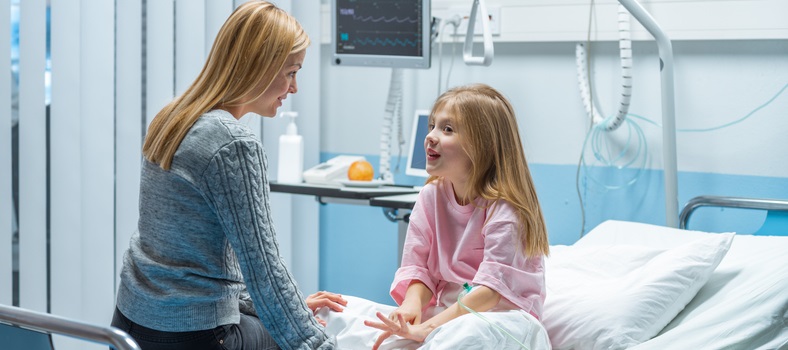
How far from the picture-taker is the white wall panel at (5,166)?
2.41 metres

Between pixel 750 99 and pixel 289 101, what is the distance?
1.71 metres

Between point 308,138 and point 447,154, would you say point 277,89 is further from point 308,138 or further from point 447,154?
point 308,138

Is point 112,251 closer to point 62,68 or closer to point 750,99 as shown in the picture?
point 62,68

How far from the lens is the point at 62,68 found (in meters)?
2.58

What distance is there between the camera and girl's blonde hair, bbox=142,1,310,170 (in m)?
1.53

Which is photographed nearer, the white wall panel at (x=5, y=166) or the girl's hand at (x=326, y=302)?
the girl's hand at (x=326, y=302)

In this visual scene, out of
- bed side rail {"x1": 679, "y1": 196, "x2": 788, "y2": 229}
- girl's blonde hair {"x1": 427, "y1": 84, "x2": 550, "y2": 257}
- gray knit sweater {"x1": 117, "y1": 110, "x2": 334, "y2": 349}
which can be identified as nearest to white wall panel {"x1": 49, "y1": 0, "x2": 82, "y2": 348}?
gray knit sweater {"x1": 117, "y1": 110, "x2": 334, "y2": 349}

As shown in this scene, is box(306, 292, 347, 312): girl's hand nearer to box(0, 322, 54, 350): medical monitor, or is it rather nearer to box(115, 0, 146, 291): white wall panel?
box(0, 322, 54, 350): medical monitor

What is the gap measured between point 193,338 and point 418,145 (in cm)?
167

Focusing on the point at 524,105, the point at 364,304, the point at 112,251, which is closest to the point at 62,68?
the point at 112,251

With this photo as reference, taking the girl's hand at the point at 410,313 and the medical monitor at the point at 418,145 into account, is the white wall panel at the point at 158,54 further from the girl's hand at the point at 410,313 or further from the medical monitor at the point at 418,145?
the girl's hand at the point at 410,313

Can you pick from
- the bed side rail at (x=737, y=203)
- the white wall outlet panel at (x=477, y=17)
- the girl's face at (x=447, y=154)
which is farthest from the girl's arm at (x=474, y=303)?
the white wall outlet panel at (x=477, y=17)

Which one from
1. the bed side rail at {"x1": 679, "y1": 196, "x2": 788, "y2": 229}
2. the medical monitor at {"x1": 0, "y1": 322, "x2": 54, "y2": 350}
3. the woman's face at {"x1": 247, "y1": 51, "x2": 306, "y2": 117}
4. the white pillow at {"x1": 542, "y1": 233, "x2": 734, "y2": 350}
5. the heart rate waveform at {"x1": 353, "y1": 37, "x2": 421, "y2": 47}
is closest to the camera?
the medical monitor at {"x1": 0, "y1": 322, "x2": 54, "y2": 350}

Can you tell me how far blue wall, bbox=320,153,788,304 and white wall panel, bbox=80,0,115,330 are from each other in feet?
3.49
